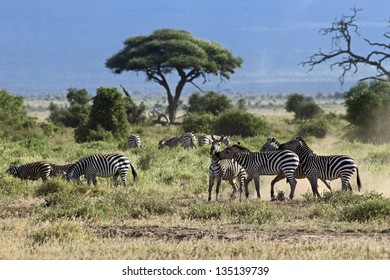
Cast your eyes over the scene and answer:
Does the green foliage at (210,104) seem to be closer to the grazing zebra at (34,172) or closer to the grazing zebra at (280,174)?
the grazing zebra at (34,172)

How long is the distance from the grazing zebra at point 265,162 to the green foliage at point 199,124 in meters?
23.9

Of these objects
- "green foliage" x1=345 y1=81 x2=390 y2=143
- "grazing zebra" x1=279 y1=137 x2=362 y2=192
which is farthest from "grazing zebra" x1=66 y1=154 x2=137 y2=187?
"green foliage" x1=345 y1=81 x2=390 y2=143

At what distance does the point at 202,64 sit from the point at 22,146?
33.4m

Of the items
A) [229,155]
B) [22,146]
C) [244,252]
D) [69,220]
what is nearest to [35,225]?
[69,220]

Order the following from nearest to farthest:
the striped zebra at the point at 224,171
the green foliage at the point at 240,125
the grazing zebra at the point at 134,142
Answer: the striped zebra at the point at 224,171 < the grazing zebra at the point at 134,142 < the green foliage at the point at 240,125

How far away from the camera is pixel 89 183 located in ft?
60.1

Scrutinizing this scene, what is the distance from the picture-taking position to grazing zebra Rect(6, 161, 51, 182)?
19125 millimetres

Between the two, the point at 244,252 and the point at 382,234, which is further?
the point at 382,234

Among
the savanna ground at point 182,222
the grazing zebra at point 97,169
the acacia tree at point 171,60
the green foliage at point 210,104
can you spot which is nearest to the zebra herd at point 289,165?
the savanna ground at point 182,222

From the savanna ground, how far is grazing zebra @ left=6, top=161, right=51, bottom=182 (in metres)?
0.27

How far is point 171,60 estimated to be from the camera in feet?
202

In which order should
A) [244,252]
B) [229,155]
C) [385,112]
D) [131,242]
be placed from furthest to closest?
[385,112]
[229,155]
[131,242]
[244,252]

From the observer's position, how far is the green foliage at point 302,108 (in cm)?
5909

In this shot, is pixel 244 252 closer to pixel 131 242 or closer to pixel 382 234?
pixel 131 242
